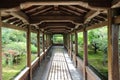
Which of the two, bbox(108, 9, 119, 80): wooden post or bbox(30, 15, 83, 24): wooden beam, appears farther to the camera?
bbox(30, 15, 83, 24): wooden beam

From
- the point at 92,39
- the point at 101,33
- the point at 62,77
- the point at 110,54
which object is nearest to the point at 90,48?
the point at 92,39

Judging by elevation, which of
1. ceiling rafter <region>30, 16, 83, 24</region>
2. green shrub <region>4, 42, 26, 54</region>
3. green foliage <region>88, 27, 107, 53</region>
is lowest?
green shrub <region>4, 42, 26, 54</region>

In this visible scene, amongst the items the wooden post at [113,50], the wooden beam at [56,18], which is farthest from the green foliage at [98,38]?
the wooden post at [113,50]

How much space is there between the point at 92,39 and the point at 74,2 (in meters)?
7.47

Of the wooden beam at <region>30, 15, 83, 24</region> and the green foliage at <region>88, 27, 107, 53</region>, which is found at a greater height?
the wooden beam at <region>30, 15, 83, 24</region>

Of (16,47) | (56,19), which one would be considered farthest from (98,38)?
(16,47)

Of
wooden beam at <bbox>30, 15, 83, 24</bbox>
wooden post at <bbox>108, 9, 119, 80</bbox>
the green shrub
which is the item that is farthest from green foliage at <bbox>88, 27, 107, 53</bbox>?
wooden post at <bbox>108, 9, 119, 80</bbox>

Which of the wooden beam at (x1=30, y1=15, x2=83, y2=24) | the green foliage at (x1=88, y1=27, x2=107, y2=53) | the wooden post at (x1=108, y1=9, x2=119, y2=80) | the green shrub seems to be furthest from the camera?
the green shrub

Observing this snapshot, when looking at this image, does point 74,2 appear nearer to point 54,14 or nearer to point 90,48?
point 54,14

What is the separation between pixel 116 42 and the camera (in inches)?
153

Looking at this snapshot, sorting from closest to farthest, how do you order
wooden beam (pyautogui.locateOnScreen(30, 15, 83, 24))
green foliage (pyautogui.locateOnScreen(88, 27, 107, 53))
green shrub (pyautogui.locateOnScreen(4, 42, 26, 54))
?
wooden beam (pyautogui.locateOnScreen(30, 15, 83, 24)) < green foliage (pyautogui.locateOnScreen(88, 27, 107, 53)) < green shrub (pyautogui.locateOnScreen(4, 42, 26, 54))

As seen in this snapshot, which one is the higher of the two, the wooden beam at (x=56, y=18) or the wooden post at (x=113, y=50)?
the wooden beam at (x=56, y=18)

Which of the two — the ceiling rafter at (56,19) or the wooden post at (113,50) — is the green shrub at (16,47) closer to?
the ceiling rafter at (56,19)

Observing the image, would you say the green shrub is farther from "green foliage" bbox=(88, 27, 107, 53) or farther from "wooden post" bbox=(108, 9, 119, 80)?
"wooden post" bbox=(108, 9, 119, 80)
